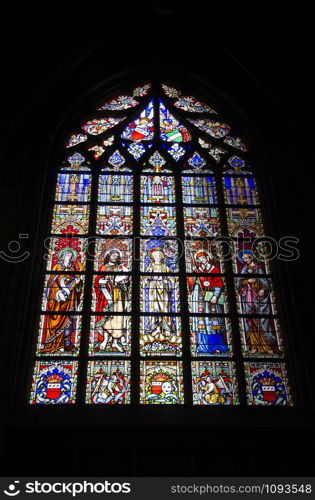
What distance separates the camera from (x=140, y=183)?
8.51 meters

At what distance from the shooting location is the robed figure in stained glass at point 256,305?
701 cm

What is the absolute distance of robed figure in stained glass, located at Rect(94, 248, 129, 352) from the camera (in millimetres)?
6992

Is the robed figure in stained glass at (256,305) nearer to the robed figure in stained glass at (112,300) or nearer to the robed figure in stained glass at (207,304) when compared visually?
the robed figure in stained glass at (207,304)

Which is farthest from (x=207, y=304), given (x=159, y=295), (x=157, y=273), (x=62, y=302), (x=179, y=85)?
(x=179, y=85)

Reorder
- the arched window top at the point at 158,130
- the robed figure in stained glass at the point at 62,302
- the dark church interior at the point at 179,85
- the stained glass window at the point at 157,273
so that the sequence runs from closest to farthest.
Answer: the dark church interior at the point at 179,85, the stained glass window at the point at 157,273, the robed figure in stained glass at the point at 62,302, the arched window top at the point at 158,130

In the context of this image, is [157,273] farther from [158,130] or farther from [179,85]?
[179,85]

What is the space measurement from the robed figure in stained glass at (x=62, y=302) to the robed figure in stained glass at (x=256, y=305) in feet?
6.10

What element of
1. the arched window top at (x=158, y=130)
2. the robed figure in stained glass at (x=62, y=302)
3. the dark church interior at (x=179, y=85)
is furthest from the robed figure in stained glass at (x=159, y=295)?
the arched window top at (x=158, y=130)

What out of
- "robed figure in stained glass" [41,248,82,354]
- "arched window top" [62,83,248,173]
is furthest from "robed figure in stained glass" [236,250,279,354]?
"robed figure in stained glass" [41,248,82,354]

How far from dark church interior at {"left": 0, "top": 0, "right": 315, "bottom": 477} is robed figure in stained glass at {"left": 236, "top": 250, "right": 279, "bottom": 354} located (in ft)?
0.60
